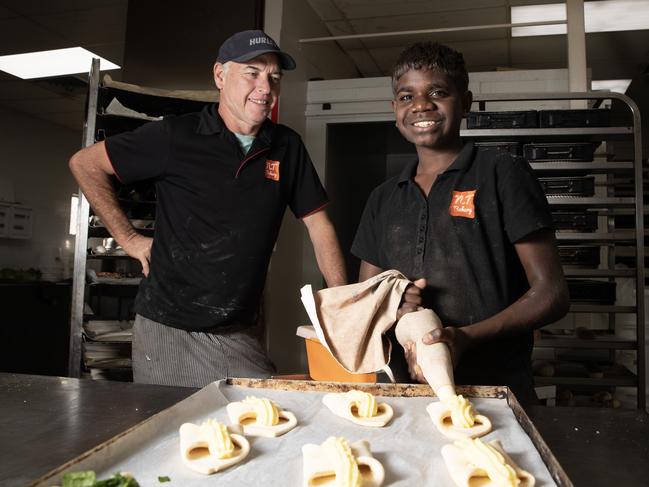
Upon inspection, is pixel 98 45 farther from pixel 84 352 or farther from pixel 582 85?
pixel 582 85

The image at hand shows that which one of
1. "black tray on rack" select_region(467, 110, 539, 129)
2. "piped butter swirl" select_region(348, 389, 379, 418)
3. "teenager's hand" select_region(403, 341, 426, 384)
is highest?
"black tray on rack" select_region(467, 110, 539, 129)

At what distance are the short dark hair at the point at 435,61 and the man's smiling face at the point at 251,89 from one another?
0.64 m

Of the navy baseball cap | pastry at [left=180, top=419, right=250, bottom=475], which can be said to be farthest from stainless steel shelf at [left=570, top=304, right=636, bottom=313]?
pastry at [left=180, top=419, right=250, bottom=475]

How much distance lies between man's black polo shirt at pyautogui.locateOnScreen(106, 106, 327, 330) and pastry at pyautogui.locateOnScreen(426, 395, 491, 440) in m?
0.94

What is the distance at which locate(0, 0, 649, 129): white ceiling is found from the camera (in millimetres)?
4566

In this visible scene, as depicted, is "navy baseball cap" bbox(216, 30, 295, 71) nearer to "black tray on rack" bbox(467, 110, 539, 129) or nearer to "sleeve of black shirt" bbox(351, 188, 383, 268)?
"sleeve of black shirt" bbox(351, 188, 383, 268)

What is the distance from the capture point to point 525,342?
1.43m

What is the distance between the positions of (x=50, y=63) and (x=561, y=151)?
526cm

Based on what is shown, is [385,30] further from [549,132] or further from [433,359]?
[433,359]

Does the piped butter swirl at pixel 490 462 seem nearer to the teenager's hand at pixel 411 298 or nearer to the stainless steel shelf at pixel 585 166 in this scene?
the teenager's hand at pixel 411 298

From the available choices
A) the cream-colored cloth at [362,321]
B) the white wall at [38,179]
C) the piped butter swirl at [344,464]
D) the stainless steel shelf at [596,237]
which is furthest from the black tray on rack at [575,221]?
the white wall at [38,179]

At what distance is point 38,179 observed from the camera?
27.2ft

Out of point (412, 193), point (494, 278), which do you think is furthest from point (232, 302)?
point (494, 278)

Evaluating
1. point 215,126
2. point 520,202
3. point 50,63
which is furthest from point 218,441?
point 50,63
